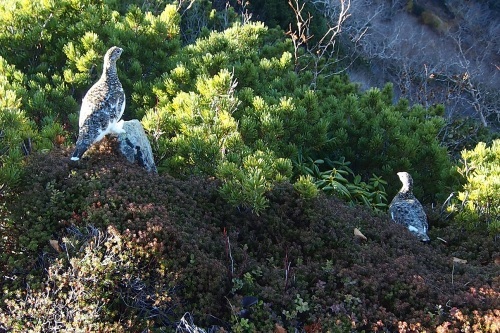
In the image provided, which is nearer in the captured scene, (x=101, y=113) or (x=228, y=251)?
(x=228, y=251)

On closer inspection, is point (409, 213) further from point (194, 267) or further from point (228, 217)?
point (194, 267)

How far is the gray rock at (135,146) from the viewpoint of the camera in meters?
4.17

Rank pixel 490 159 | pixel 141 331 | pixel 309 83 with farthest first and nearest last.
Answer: pixel 309 83, pixel 490 159, pixel 141 331

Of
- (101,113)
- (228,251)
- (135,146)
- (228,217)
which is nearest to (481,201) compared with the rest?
(228,217)

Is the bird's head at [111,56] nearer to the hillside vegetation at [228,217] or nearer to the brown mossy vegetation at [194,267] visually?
the hillside vegetation at [228,217]

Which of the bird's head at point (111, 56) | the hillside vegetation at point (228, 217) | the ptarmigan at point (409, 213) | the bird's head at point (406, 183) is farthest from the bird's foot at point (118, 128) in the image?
the bird's head at point (406, 183)

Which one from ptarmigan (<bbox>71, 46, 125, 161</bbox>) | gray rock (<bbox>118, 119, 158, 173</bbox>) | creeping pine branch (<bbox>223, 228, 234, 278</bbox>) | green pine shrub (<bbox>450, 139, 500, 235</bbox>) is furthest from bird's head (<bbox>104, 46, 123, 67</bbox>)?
green pine shrub (<bbox>450, 139, 500, 235</bbox>)

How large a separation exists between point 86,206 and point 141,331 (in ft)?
3.12

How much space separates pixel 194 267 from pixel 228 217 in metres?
0.84

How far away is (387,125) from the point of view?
619 cm

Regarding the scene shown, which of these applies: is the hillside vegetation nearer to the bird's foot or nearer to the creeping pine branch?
the creeping pine branch

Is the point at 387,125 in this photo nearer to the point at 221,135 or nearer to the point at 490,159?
the point at 490,159

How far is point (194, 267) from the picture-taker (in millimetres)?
3174

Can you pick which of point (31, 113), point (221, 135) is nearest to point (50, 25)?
point (31, 113)
